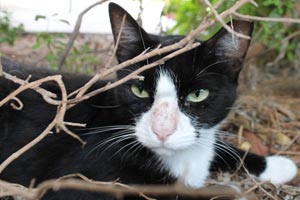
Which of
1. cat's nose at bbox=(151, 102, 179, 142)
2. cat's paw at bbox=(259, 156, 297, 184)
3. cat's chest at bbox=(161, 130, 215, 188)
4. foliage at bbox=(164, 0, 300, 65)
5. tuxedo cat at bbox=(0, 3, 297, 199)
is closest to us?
cat's nose at bbox=(151, 102, 179, 142)

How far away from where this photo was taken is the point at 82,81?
212cm

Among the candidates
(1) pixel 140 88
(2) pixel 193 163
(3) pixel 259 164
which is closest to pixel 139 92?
(1) pixel 140 88

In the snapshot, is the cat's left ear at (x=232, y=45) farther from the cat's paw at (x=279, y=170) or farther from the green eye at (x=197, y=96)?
the cat's paw at (x=279, y=170)

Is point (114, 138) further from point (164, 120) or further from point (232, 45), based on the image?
point (232, 45)

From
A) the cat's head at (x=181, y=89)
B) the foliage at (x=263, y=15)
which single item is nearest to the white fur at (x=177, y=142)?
the cat's head at (x=181, y=89)

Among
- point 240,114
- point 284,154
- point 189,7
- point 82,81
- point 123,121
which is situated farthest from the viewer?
point 189,7

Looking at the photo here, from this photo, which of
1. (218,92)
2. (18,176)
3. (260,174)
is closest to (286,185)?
(260,174)

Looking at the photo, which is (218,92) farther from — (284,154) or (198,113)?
(284,154)

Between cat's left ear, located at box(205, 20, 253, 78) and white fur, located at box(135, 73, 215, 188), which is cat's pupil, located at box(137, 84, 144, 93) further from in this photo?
cat's left ear, located at box(205, 20, 253, 78)

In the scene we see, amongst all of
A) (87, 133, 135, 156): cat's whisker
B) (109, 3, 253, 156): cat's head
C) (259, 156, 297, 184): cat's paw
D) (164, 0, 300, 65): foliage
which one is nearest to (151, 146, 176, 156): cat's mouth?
(109, 3, 253, 156): cat's head

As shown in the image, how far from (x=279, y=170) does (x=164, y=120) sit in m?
0.80

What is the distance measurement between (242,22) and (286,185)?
2.61 ft

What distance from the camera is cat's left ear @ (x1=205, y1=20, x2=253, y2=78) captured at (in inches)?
71.8

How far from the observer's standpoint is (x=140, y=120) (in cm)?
183
